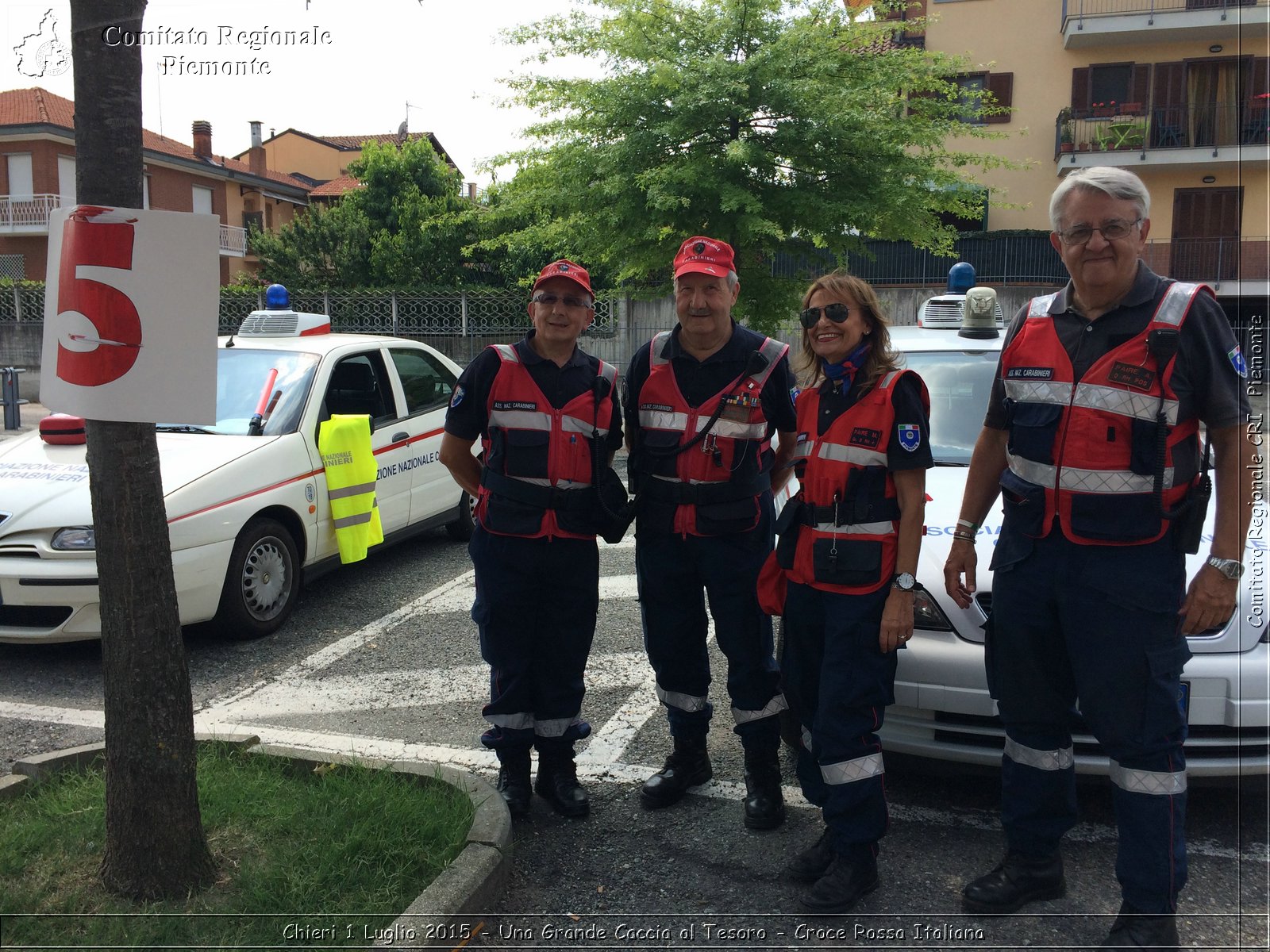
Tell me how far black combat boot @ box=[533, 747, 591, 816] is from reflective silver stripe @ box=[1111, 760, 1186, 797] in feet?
5.94

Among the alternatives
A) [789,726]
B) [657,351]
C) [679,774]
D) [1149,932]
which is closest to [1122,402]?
[1149,932]

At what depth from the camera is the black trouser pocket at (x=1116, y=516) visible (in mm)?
2678

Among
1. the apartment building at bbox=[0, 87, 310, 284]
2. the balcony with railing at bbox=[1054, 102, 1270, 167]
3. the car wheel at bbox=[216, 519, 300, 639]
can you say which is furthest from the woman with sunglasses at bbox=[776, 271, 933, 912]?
the apartment building at bbox=[0, 87, 310, 284]

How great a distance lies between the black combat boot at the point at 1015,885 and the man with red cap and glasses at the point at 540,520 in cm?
137

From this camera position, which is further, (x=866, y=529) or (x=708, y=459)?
(x=708, y=459)

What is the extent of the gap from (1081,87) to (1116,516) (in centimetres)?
2800

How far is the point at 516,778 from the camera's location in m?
3.65

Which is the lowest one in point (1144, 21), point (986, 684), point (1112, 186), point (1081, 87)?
point (986, 684)

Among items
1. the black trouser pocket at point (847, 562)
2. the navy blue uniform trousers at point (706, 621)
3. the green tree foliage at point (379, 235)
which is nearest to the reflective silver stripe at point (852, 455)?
the black trouser pocket at point (847, 562)

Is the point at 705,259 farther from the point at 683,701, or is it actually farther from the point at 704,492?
the point at 683,701

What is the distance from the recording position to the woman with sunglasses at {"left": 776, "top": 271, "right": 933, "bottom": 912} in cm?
301

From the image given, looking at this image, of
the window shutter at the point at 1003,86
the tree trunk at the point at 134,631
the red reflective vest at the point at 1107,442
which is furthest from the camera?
the window shutter at the point at 1003,86

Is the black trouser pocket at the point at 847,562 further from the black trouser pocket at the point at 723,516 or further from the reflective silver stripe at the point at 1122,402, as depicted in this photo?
the reflective silver stripe at the point at 1122,402

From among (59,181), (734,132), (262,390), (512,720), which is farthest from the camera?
(59,181)
